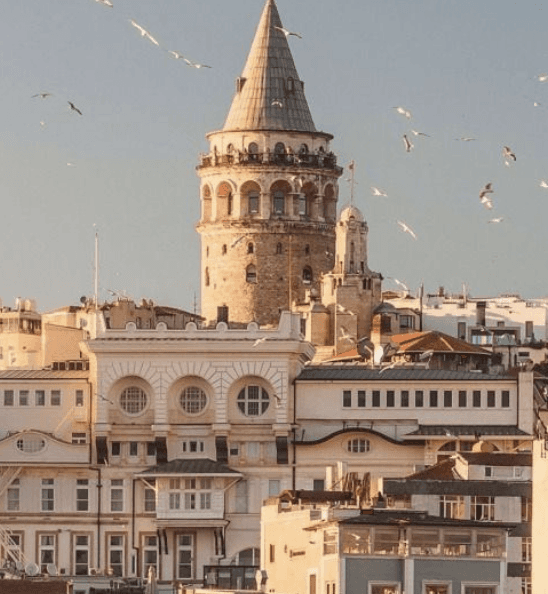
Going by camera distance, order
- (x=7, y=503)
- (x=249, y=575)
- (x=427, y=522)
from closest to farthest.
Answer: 1. (x=427, y=522)
2. (x=249, y=575)
3. (x=7, y=503)

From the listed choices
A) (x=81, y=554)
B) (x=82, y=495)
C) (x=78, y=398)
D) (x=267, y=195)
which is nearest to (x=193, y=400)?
(x=78, y=398)

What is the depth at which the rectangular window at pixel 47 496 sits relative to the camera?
158m

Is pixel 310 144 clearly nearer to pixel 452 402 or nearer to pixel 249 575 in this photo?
pixel 452 402

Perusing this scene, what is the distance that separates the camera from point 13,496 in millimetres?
158250

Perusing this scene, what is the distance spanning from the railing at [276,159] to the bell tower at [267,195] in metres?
0.05

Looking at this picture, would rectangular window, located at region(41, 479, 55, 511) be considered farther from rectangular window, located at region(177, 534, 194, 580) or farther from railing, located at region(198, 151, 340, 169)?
railing, located at region(198, 151, 340, 169)

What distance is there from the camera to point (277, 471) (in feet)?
522

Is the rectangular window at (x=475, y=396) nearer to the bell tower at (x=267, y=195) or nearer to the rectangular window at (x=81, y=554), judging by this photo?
the rectangular window at (x=81, y=554)

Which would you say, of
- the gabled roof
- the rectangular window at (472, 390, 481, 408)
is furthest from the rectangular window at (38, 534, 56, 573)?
the rectangular window at (472, 390, 481, 408)

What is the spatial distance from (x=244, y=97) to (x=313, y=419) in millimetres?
37331

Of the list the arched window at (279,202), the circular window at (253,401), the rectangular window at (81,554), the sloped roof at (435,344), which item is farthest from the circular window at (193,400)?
the arched window at (279,202)

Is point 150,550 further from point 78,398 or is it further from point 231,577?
point 231,577

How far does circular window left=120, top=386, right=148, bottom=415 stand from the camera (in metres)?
161

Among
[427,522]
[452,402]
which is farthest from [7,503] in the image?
[427,522]
